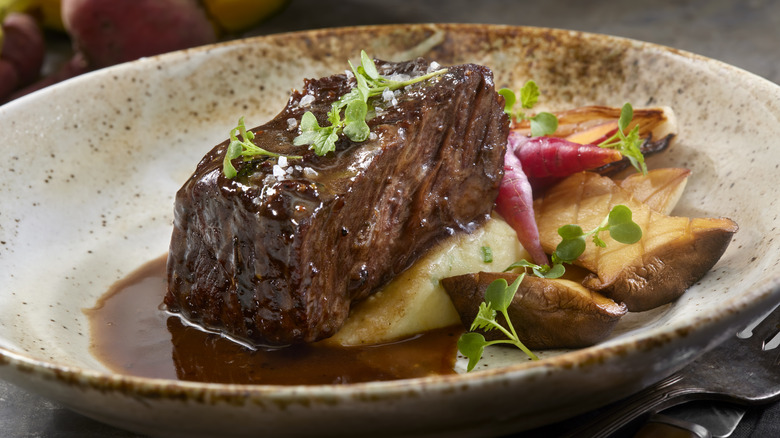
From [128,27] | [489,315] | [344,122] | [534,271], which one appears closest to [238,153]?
[344,122]

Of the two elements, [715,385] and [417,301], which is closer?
[715,385]

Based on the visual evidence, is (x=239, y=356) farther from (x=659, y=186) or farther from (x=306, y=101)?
(x=659, y=186)

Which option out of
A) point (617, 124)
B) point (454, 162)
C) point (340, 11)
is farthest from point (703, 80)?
point (340, 11)

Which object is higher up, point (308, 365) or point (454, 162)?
point (454, 162)

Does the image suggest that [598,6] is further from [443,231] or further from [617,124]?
[443,231]

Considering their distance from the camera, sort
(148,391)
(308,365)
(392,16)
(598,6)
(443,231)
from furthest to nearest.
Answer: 1. (598,6)
2. (392,16)
3. (443,231)
4. (308,365)
5. (148,391)

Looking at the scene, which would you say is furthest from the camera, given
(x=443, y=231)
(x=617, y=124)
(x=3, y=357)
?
(x=617, y=124)

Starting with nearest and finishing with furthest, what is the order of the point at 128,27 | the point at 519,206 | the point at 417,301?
1. the point at 417,301
2. the point at 519,206
3. the point at 128,27
